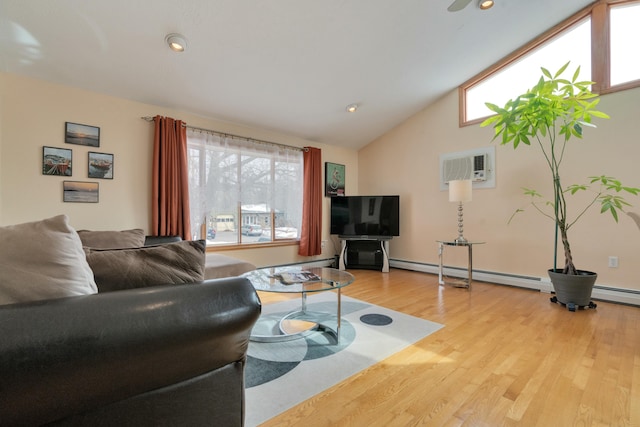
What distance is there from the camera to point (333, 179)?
497 cm

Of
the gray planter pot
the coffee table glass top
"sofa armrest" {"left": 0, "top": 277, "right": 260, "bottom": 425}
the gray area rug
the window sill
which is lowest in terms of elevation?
the gray area rug

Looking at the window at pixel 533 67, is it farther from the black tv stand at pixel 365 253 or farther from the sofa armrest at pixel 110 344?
the sofa armrest at pixel 110 344

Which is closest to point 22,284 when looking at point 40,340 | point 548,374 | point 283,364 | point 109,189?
point 40,340

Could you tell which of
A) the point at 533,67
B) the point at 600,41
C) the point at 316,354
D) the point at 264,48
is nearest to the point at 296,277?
the point at 316,354

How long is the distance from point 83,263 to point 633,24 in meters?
4.96

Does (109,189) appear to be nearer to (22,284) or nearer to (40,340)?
(22,284)

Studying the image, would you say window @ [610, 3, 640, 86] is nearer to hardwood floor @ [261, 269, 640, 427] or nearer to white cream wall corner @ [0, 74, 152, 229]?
hardwood floor @ [261, 269, 640, 427]

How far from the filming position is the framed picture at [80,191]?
2707mm

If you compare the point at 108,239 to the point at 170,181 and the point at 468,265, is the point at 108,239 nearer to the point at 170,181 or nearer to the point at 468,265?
the point at 170,181

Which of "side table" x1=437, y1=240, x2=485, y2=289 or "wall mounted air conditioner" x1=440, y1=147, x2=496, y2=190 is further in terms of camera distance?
"wall mounted air conditioner" x1=440, y1=147, x2=496, y2=190

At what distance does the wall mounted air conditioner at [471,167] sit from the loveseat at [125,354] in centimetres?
386

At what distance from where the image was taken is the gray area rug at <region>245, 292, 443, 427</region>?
1.42m

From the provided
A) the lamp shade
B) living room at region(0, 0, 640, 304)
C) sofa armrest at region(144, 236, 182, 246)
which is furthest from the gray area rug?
living room at region(0, 0, 640, 304)

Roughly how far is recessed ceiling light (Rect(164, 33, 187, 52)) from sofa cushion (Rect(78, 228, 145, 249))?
1.70 m
